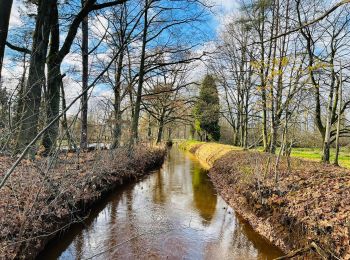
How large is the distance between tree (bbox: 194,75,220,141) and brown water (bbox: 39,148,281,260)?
750 inches

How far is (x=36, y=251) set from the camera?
4699 millimetres

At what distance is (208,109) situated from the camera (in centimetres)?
2903

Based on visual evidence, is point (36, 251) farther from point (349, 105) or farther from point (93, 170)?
point (349, 105)

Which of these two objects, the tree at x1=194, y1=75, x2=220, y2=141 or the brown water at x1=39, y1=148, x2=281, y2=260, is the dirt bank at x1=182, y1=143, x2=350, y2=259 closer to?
the brown water at x1=39, y1=148, x2=281, y2=260

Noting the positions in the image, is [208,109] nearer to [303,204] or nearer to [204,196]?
[204,196]

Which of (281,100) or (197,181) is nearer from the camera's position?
(281,100)

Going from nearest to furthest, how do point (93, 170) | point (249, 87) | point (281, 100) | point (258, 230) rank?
point (258, 230), point (93, 170), point (281, 100), point (249, 87)

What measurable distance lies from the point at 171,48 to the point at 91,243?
39.3 ft

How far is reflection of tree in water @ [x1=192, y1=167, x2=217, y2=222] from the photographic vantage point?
26.9 ft

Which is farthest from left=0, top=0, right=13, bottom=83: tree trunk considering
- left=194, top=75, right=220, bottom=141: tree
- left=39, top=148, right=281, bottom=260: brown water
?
left=194, top=75, right=220, bottom=141: tree

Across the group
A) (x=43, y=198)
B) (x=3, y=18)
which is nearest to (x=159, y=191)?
(x=43, y=198)

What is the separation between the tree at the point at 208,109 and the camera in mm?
28633

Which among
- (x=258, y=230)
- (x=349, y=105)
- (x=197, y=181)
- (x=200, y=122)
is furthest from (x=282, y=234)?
(x=200, y=122)

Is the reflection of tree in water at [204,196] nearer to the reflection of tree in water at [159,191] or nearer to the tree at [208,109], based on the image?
the reflection of tree in water at [159,191]
